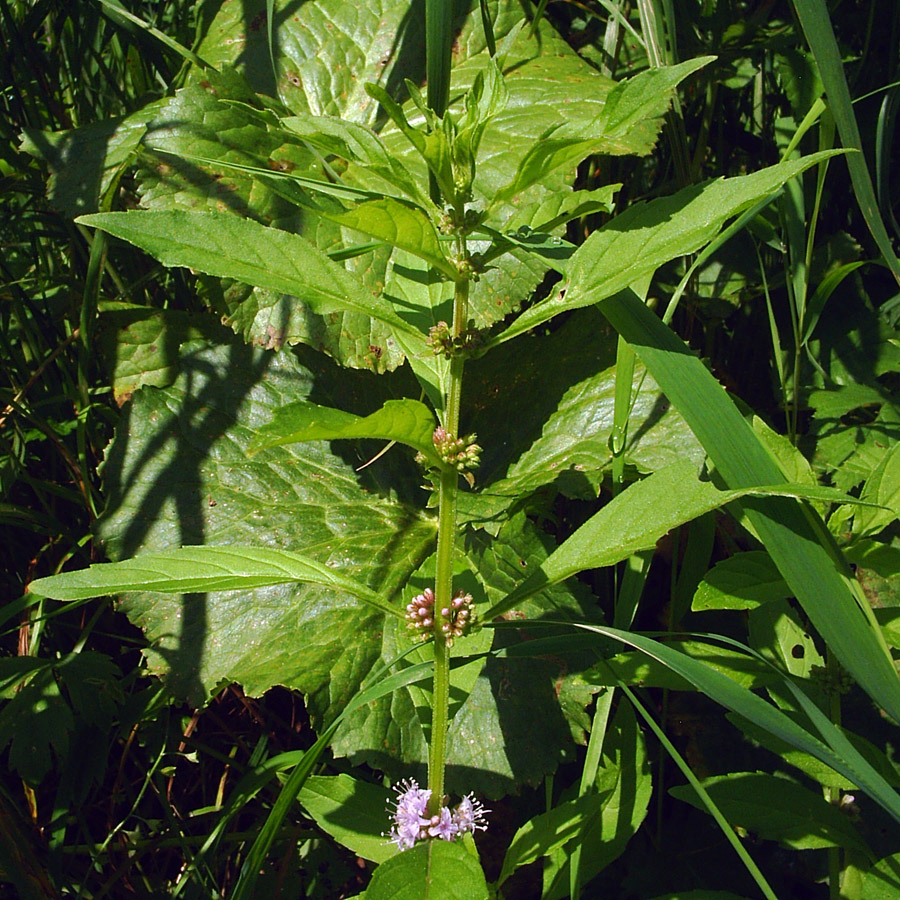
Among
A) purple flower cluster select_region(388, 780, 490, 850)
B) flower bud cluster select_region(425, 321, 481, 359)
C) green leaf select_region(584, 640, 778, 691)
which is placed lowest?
purple flower cluster select_region(388, 780, 490, 850)

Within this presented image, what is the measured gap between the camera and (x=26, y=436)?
2248 mm

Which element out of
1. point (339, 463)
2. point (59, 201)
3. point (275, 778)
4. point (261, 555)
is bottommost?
point (275, 778)

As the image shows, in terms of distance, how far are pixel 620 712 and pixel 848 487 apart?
2.56 feet

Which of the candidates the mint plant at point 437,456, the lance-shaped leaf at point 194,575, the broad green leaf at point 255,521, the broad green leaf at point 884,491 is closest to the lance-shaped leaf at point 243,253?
the mint plant at point 437,456

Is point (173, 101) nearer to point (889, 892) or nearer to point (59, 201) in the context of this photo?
point (59, 201)

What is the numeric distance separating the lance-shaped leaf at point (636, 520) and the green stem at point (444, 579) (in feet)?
0.24

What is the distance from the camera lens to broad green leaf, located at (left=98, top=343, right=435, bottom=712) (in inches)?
67.4

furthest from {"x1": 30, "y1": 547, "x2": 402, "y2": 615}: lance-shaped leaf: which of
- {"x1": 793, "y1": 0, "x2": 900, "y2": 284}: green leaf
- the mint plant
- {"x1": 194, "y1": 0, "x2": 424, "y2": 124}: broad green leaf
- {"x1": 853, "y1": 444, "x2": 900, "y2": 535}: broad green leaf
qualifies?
{"x1": 194, "y1": 0, "x2": 424, "y2": 124}: broad green leaf

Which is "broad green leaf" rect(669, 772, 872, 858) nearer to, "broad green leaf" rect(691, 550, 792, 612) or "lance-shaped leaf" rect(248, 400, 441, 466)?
"broad green leaf" rect(691, 550, 792, 612)

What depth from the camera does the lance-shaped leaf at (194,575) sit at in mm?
1032

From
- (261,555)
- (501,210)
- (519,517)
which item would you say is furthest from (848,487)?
(261,555)

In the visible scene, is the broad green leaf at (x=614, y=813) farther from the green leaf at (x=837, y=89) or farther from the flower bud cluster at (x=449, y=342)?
the green leaf at (x=837, y=89)

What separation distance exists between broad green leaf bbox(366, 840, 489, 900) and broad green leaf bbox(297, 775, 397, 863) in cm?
25

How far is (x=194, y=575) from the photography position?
3.48 feet
